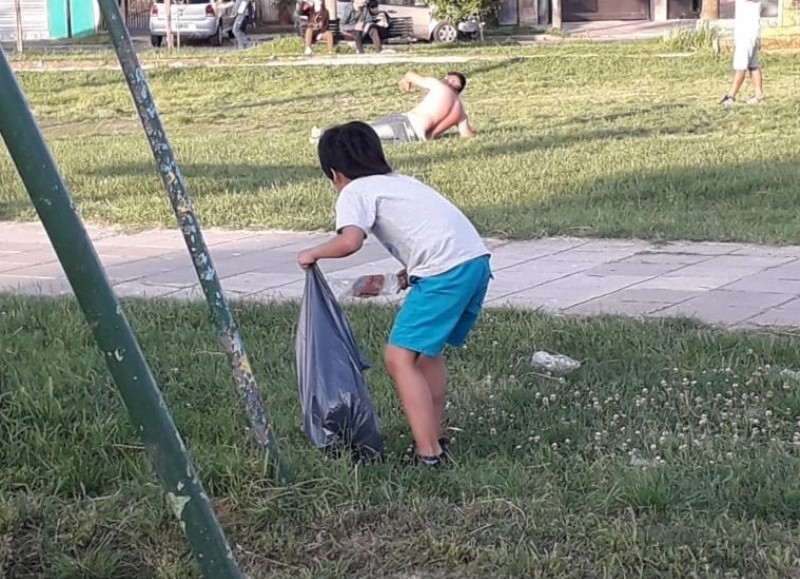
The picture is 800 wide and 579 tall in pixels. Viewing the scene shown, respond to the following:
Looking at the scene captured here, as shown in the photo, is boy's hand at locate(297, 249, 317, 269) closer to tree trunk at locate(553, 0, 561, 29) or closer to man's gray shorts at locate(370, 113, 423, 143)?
man's gray shorts at locate(370, 113, 423, 143)

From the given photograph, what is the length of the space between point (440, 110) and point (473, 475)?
9439mm

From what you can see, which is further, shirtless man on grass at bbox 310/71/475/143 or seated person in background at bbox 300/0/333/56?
seated person in background at bbox 300/0/333/56

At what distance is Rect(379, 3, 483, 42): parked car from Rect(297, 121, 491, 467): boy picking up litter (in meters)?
28.1

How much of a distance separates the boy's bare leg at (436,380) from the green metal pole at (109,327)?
1.48 metres

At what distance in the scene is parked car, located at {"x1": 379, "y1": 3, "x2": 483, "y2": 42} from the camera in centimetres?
3219

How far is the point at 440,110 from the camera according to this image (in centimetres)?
1325

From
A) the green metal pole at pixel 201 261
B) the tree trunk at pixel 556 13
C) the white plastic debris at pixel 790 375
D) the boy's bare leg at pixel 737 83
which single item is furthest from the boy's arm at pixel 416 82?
the tree trunk at pixel 556 13

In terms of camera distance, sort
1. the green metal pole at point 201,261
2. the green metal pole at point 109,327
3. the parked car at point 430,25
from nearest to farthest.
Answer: the green metal pole at point 109,327, the green metal pole at point 201,261, the parked car at point 430,25

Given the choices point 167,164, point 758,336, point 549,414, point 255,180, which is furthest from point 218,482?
point 255,180

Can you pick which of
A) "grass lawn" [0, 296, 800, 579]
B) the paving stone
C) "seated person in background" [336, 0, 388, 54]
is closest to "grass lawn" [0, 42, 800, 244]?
the paving stone

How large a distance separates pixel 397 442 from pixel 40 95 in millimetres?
17646

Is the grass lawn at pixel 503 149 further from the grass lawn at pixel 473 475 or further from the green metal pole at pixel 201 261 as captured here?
the green metal pole at pixel 201 261

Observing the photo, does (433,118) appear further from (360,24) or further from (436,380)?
(360,24)

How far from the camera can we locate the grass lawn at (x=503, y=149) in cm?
926
